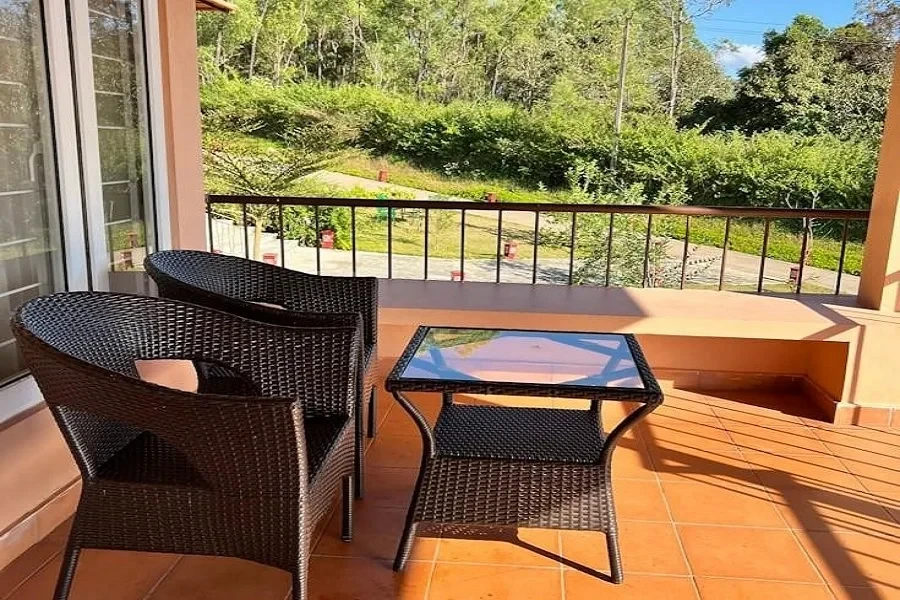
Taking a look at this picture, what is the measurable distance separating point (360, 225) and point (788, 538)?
9.55 m

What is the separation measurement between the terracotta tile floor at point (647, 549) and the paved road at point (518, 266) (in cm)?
664

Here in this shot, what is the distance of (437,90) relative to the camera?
40.2 ft

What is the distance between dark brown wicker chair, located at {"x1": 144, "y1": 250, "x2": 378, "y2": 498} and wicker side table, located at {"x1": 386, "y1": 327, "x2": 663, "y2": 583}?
0.37 m

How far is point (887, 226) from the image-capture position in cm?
313

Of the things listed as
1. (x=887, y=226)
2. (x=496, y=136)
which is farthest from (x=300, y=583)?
(x=496, y=136)

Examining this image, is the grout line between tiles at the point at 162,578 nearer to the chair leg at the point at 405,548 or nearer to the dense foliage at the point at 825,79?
the chair leg at the point at 405,548

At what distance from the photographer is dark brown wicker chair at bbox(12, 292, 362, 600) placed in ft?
4.45

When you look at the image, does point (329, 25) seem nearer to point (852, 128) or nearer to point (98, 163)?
point (852, 128)

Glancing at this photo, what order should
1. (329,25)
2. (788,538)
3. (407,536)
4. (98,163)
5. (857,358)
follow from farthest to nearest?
(329,25)
(857,358)
(98,163)
(788,538)
(407,536)

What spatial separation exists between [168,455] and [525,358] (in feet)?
3.52

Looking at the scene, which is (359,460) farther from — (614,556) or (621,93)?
(621,93)

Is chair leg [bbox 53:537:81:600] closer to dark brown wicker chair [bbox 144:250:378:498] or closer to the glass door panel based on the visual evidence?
dark brown wicker chair [bbox 144:250:378:498]

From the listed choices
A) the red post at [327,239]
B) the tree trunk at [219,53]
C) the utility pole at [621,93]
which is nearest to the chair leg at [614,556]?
the red post at [327,239]

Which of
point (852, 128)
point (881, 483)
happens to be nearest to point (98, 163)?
point (881, 483)
